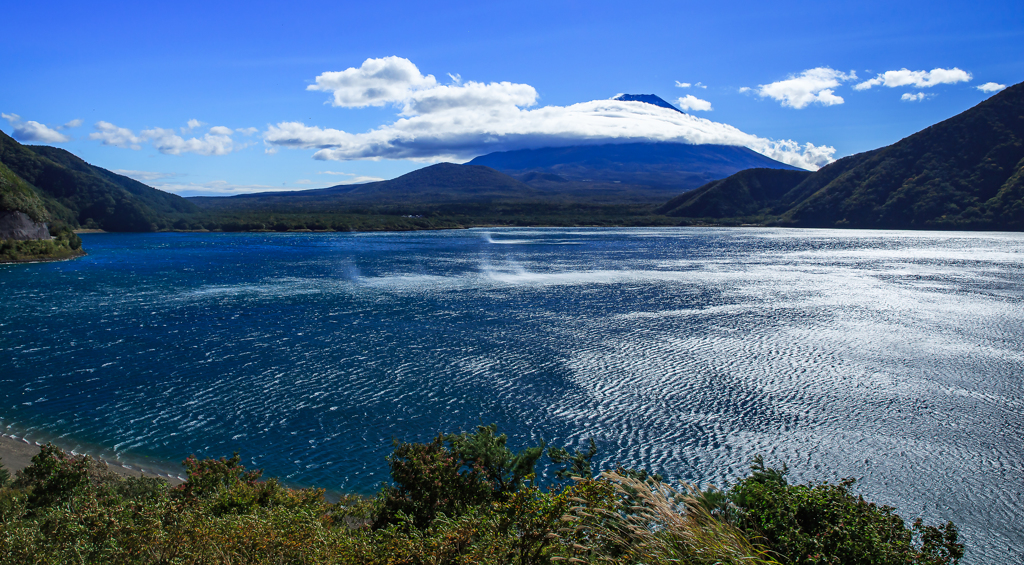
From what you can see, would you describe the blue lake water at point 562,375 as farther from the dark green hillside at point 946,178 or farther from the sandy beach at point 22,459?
the dark green hillside at point 946,178

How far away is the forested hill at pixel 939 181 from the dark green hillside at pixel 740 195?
45.0 feet

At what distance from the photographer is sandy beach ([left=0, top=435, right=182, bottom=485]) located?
13922 millimetres

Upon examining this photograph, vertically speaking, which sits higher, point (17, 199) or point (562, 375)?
point (17, 199)

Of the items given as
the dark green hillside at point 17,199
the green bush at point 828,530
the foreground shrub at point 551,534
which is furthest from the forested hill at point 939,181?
the dark green hillside at point 17,199

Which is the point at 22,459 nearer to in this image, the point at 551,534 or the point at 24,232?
the point at 551,534

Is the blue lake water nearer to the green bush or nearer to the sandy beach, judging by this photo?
the sandy beach

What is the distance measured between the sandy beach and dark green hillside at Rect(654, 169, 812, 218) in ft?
549

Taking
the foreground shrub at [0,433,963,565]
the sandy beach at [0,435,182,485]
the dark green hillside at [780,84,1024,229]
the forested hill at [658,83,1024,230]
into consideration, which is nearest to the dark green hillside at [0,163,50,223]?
the sandy beach at [0,435,182,485]

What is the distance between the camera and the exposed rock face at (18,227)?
229ft

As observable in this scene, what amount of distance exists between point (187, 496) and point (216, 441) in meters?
7.58

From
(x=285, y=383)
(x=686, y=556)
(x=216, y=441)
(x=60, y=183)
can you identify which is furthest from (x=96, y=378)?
(x=60, y=183)

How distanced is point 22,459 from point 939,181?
482 ft

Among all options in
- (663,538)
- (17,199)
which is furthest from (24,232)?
(663,538)

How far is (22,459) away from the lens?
580 inches
